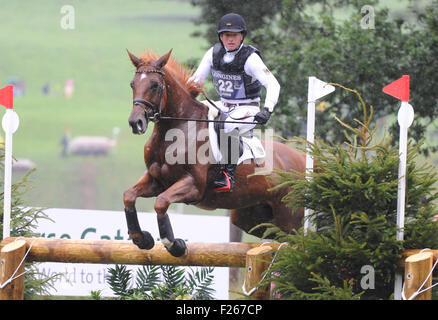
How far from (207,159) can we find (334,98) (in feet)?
14.3

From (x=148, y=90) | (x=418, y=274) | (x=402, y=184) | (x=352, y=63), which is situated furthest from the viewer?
(x=352, y=63)

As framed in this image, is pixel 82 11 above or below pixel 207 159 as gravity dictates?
above

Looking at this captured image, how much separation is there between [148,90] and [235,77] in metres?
0.72

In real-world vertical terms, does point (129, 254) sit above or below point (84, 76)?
below

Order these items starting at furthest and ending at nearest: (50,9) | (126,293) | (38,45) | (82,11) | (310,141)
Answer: (82,11), (50,9), (38,45), (126,293), (310,141)

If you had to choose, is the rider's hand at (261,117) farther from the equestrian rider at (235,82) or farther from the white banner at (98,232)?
the white banner at (98,232)

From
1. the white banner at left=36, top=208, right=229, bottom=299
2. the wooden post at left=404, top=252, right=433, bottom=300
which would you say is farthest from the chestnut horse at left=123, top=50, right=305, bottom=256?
the white banner at left=36, top=208, right=229, bottom=299

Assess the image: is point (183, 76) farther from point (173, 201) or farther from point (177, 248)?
point (177, 248)

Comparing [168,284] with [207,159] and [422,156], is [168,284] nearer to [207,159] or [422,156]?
[207,159]

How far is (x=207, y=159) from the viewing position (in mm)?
4543

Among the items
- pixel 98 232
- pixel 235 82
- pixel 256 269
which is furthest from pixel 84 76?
pixel 256 269

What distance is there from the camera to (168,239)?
4191mm

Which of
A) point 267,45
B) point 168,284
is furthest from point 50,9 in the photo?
point 168,284

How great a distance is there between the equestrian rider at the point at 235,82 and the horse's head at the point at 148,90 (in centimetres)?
47
